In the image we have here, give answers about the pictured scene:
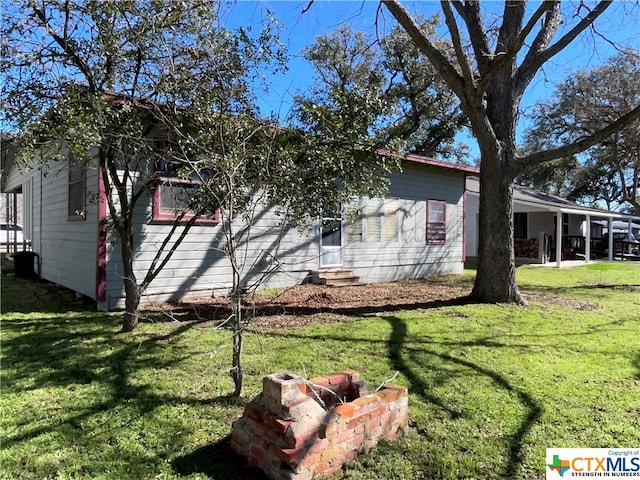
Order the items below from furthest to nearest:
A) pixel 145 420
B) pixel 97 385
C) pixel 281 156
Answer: pixel 281 156, pixel 97 385, pixel 145 420

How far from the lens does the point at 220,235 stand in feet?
28.0

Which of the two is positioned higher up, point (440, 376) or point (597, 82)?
point (597, 82)

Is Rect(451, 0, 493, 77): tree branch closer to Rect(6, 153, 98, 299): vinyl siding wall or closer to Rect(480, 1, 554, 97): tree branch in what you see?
Rect(480, 1, 554, 97): tree branch

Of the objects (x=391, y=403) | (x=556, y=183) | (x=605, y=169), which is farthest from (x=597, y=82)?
(x=391, y=403)

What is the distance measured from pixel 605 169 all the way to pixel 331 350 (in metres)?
37.2

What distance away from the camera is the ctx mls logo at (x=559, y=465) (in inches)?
112

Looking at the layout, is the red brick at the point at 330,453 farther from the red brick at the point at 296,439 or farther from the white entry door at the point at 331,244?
the white entry door at the point at 331,244

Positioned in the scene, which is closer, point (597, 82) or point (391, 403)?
point (391, 403)

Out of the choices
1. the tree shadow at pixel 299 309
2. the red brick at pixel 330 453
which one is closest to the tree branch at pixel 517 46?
the tree shadow at pixel 299 309

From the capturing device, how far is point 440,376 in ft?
14.1

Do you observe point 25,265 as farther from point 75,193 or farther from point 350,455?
point 350,455

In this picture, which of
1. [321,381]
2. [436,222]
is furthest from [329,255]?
[321,381]

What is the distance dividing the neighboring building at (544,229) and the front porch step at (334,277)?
1027 centimetres

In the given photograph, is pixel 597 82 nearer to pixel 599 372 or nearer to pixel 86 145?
pixel 599 372
